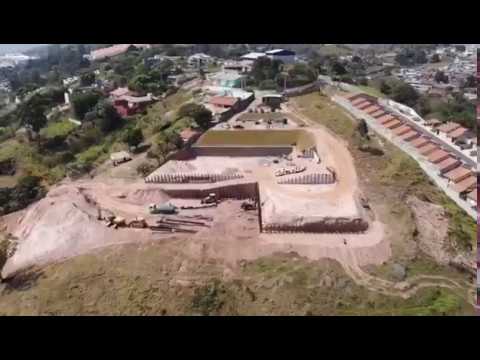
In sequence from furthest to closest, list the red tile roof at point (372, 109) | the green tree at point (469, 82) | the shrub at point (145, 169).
Result: 1. the green tree at point (469, 82)
2. the red tile roof at point (372, 109)
3. the shrub at point (145, 169)

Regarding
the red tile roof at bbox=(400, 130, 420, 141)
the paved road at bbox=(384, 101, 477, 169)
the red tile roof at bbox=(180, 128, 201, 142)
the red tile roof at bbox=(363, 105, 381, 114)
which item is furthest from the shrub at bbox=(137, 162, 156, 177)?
the paved road at bbox=(384, 101, 477, 169)

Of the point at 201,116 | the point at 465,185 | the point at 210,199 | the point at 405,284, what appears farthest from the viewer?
the point at 201,116

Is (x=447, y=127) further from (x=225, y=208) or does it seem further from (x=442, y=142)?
(x=225, y=208)

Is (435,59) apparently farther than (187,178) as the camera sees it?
Yes

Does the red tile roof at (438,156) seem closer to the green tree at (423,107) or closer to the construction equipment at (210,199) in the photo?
the construction equipment at (210,199)

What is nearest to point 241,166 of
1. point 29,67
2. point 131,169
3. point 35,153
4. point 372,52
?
point 131,169

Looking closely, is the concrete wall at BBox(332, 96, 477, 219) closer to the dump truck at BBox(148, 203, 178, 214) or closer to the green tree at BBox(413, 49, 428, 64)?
the dump truck at BBox(148, 203, 178, 214)

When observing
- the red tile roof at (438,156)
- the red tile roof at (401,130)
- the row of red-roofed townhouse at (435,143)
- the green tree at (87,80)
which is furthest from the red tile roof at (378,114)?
the green tree at (87,80)

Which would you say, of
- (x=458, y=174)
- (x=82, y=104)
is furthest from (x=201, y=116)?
(x=458, y=174)

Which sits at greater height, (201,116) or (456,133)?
(201,116)
